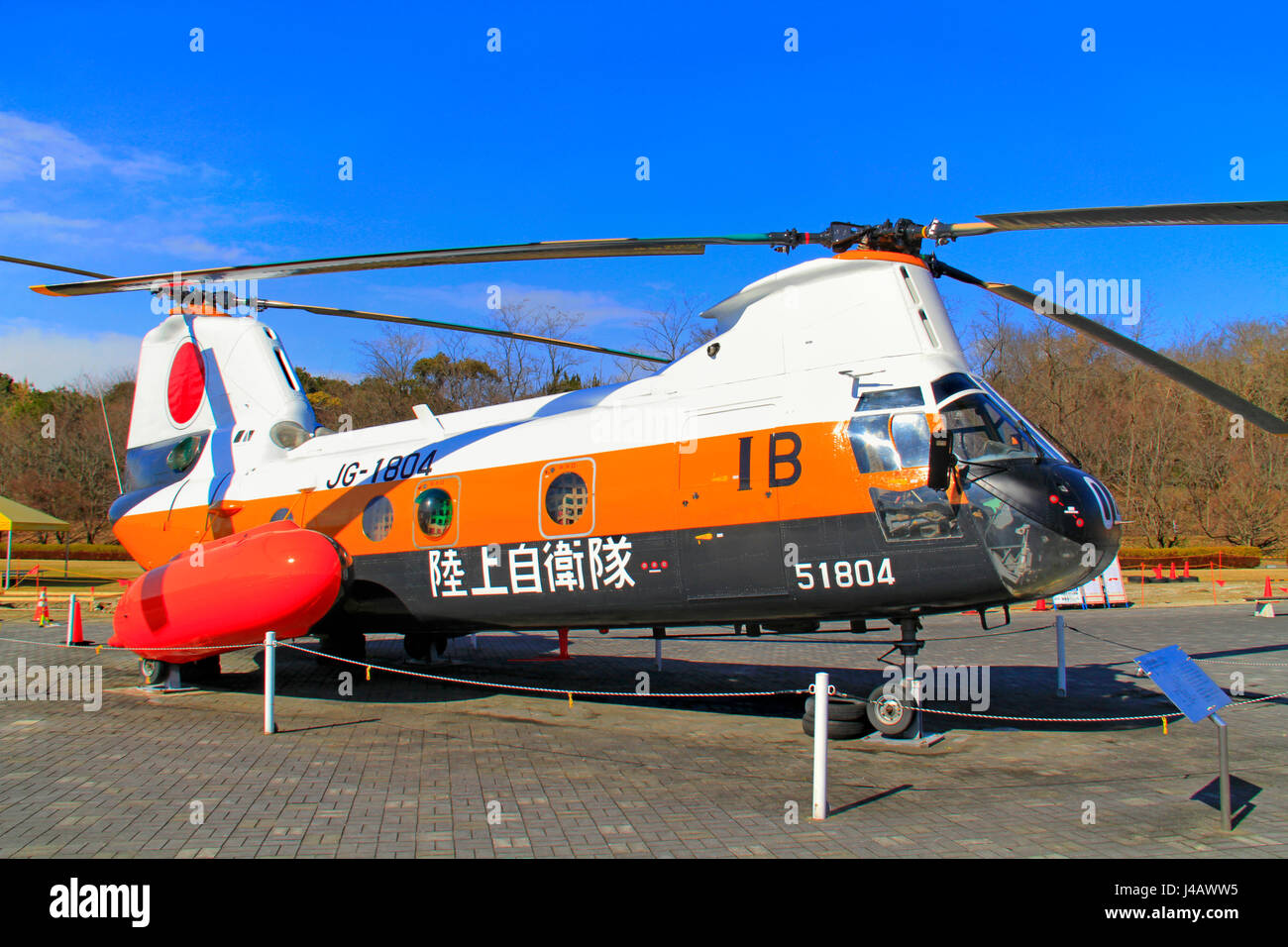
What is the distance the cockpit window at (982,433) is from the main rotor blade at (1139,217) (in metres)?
1.74

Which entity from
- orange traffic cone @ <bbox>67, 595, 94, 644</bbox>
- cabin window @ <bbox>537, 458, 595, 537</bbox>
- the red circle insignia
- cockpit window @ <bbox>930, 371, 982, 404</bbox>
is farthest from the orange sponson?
cockpit window @ <bbox>930, 371, 982, 404</bbox>

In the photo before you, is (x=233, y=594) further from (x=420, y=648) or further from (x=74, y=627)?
(x=74, y=627)

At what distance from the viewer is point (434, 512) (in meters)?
11.7

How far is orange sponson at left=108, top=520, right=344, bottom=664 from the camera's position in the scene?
10.6m

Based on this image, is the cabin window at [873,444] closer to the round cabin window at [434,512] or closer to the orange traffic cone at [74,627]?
the round cabin window at [434,512]

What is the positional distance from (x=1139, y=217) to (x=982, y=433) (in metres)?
2.40

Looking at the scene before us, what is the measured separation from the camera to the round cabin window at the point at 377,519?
12.2 m

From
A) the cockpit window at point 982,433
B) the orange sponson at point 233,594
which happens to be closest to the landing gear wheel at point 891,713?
the cockpit window at point 982,433

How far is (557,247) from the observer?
342 inches

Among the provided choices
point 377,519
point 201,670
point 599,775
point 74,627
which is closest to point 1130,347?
point 599,775

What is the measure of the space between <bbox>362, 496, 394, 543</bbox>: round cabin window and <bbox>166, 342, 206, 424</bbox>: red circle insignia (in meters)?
4.94

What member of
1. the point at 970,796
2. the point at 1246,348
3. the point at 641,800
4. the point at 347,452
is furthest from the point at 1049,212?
the point at 1246,348

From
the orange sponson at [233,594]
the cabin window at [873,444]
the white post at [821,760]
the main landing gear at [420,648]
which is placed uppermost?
the cabin window at [873,444]
